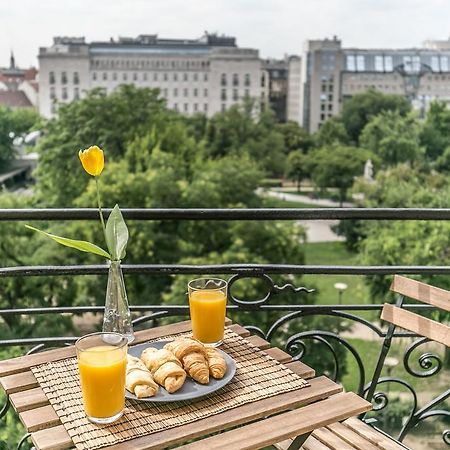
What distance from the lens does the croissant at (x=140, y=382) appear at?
1.22 metres

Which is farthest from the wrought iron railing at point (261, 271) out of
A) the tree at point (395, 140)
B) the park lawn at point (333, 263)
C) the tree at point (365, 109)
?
the tree at point (365, 109)

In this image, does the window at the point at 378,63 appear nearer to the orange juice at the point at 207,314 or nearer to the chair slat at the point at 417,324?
the chair slat at the point at 417,324

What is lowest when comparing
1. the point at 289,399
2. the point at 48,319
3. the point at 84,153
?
the point at 48,319

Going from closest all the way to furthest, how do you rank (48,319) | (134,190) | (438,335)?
(438,335), (48,319), (134,190)

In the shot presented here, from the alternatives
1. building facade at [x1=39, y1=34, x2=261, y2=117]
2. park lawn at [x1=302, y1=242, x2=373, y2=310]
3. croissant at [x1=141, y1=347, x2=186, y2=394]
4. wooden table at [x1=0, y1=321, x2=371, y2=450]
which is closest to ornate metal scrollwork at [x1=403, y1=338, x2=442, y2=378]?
wooden table at [x1=0, y1=321, x2=371, y2=450]

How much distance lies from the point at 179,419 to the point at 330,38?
65589 mm

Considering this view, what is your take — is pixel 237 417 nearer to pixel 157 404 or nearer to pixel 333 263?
pixel 157 404

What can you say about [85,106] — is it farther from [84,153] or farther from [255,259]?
[84,153]

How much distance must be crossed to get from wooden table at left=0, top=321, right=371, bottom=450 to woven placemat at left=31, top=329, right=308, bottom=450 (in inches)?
0.6

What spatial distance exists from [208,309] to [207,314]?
12 mm

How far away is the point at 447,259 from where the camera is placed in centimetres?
1420

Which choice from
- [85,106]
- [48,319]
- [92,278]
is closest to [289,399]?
[48,319]

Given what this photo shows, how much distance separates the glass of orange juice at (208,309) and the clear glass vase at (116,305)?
0.15 m

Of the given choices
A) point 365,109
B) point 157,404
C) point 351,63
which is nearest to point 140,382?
point 157,404
